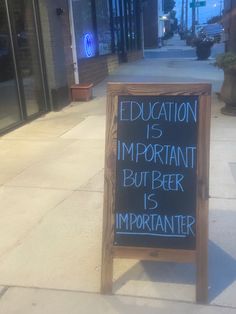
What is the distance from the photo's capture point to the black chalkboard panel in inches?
Result: 108

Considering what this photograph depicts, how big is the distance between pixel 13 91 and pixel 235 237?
5.51 m

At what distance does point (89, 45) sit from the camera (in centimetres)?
1172

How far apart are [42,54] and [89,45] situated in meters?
3.18

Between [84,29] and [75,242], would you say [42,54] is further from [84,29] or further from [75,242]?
[75,242]

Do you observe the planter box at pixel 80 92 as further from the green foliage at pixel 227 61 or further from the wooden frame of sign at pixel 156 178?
the wooden frame of sign at pixel 156 178

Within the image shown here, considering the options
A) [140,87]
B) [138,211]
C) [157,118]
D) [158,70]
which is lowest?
[158,70]

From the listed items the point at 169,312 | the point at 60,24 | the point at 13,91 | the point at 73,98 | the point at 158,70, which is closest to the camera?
the point at 169,312

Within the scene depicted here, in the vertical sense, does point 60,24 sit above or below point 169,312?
above

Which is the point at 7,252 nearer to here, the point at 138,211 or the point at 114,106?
the point at 138,211

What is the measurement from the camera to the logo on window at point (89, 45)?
1140 centimetres

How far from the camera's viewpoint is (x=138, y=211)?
2863 mm

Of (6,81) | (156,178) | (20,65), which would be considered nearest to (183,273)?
(156,178)

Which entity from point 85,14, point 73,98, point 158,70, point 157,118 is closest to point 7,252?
point 157,118

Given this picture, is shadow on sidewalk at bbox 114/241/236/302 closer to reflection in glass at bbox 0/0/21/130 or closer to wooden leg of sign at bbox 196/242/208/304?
wooden leg of sign at bbox 196/242/208/304
